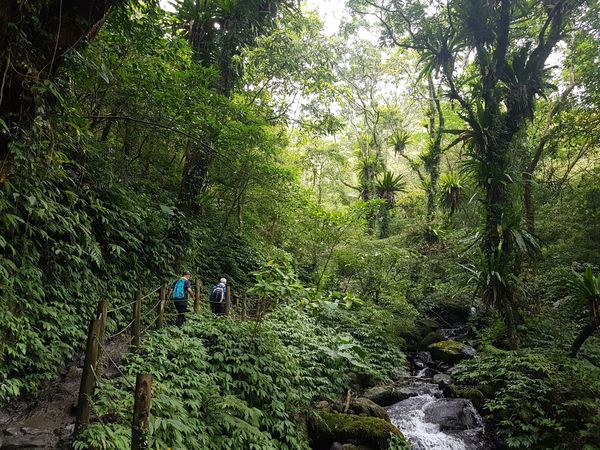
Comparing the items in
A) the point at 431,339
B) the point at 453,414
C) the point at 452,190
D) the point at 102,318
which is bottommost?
the point at 453,414

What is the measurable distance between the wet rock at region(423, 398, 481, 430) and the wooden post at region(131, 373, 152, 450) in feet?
20.4

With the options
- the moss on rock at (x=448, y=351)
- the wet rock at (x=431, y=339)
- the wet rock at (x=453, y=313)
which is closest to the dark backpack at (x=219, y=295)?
the moss on rock at (x=448, y=351)

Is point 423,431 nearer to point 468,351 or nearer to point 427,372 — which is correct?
point 427,372

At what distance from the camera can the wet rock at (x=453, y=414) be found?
281 inches

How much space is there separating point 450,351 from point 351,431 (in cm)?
516

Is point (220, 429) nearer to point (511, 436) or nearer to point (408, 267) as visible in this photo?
point (511, 436)

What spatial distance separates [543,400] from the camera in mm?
6367

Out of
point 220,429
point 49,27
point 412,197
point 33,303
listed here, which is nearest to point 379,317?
point 220,429

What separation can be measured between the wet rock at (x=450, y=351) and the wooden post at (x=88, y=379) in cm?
911

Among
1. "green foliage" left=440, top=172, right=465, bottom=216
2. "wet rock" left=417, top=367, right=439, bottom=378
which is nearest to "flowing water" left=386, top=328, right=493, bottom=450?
"wet rock" left=417, top=367, right=439, bottom=378

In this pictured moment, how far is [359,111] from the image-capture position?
73.9ft

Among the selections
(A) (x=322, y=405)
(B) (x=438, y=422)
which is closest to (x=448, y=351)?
(B) (x=438, y=422)

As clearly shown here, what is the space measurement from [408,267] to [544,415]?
8410 millimetres

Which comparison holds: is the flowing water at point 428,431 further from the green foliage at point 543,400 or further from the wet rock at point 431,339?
the wet rock at point 431,339
